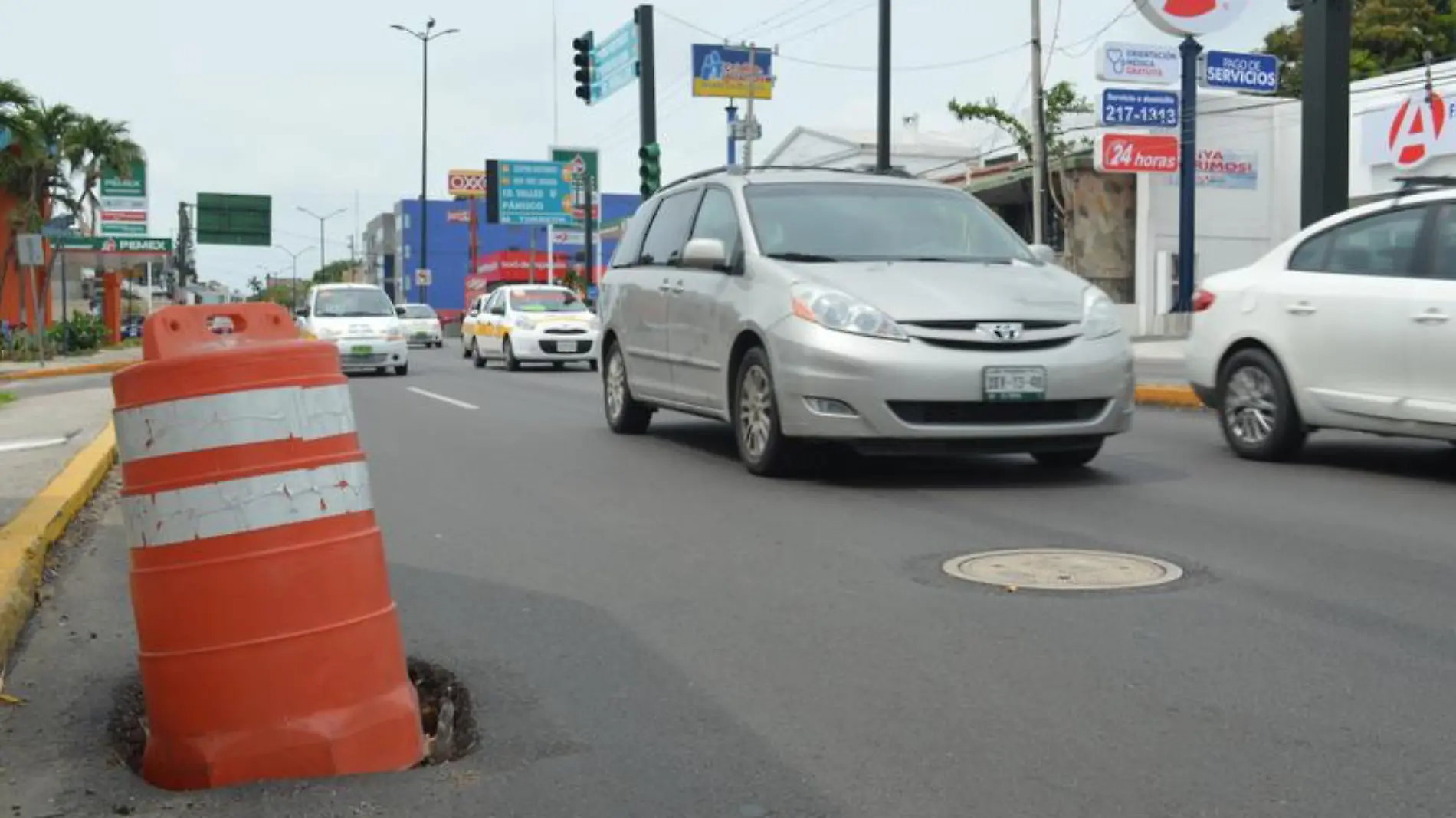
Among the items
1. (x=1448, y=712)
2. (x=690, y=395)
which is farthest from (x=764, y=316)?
(x=1448, y=712)

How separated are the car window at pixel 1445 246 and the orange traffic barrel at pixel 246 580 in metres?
6.49

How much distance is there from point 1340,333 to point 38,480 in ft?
23.8

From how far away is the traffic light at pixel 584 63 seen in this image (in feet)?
91.5

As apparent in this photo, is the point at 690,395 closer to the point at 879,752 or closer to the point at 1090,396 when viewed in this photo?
the point at 1090,396

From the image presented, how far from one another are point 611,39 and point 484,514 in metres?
21.7

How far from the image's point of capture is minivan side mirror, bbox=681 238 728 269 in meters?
8.91

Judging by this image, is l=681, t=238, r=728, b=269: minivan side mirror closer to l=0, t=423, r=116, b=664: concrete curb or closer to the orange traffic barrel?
l=0, t=423, r=116, b=664: concrete curb

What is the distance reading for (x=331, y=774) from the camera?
3553 millimetres

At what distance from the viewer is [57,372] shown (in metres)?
29.0

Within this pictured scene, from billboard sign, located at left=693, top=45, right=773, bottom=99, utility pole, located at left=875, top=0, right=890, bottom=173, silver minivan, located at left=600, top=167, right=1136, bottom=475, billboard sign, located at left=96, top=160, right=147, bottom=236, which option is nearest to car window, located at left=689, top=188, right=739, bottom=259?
silver minivan, located at left=600, top=167, right=1136, bottom=475

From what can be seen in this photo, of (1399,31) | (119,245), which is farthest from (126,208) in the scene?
(1399,31)

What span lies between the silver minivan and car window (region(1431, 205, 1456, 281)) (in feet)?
5.45

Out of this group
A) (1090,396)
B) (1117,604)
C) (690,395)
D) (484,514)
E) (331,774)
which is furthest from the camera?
(690,395)

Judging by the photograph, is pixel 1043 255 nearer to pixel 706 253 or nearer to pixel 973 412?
pixel 973 412
